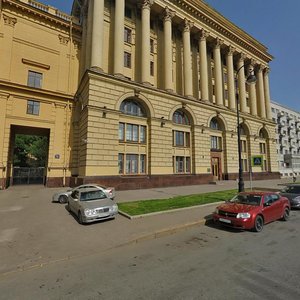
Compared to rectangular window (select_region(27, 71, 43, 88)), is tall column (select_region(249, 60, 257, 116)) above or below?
above

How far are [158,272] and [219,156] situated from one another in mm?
28556

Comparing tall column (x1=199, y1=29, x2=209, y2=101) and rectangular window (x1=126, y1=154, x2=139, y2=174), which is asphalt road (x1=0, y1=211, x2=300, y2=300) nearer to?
rectangular window (x1=126, y1=154, x2=139, y2=174)

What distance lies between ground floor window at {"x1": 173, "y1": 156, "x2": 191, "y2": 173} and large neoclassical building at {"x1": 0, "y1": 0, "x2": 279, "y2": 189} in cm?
13

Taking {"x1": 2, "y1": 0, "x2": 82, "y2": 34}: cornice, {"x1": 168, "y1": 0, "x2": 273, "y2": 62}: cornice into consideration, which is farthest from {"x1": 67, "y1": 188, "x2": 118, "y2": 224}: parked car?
{"x1": 168, "y1": 0, "x2": 273, "y2": 62}: cornice

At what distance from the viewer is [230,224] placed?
8.70 meters

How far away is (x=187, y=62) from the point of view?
1142 inches

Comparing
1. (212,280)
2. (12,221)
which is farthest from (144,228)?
(12,221)

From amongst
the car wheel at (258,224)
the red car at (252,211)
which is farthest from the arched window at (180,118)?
the car wheel at (258,224)

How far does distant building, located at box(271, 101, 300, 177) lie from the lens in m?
68.0

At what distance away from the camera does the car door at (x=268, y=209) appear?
923 centimetres

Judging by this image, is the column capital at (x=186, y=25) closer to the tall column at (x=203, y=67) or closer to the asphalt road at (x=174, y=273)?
the tall column at (x=203, y=67)

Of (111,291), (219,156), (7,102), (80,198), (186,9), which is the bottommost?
(111,291)

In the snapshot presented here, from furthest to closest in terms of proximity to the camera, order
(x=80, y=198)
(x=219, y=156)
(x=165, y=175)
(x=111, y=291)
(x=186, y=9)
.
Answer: (x=219, y=156)
(x=186, y=9)
(x=165, y=175)
(x=80, y=198)
(x=111, y=291)

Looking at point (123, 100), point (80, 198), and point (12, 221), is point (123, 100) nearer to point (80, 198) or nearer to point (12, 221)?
Answer: point (80, 198)
